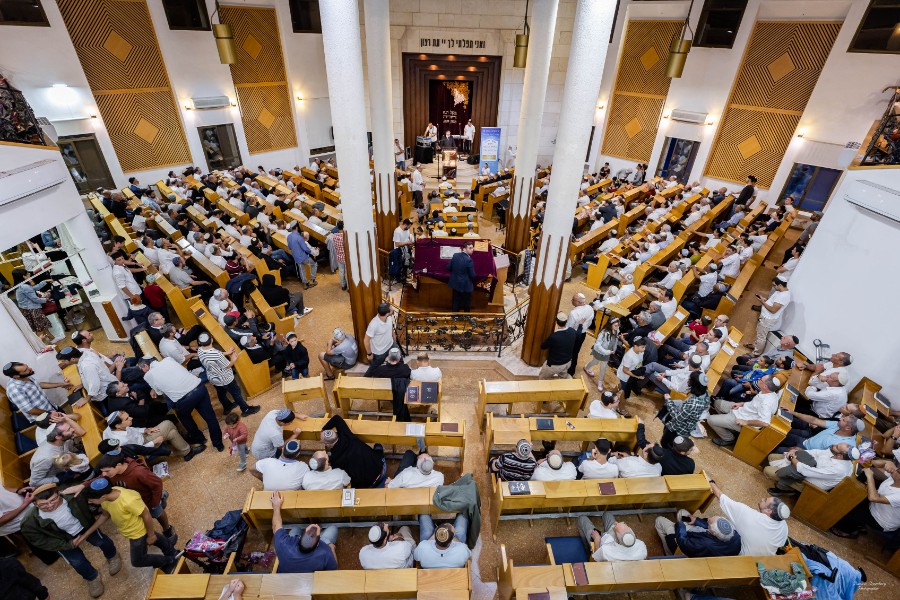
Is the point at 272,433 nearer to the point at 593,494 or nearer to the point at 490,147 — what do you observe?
the point at 593,494

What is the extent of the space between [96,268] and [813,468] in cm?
1025

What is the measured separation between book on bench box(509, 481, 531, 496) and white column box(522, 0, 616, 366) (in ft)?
9.62

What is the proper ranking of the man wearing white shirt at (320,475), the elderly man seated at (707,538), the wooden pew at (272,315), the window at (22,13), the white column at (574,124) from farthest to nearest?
the window at (22,13) → the wooden pew at (272,315) → the white column at (574,124) → the man wearing white shirt at (320,475) → the elderly man seated at (707,538)

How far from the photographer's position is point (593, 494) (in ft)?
14.1

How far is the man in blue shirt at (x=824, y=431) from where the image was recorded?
4723 mm

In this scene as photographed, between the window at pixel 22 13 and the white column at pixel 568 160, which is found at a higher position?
the window at pixel 22 13

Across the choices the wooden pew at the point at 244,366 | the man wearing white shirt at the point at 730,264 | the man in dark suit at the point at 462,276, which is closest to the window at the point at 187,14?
the wooden pew at the point at 244,366

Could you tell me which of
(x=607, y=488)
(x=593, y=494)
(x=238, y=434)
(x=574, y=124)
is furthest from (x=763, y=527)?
(x=238, y=434)

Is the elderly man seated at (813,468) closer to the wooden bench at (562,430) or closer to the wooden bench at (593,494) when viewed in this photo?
the wooden bench at (593,494)

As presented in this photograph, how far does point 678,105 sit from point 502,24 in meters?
6.80

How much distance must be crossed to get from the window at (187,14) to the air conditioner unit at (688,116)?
15.3 m

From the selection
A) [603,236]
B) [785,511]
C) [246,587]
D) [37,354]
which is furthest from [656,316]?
[37,354]

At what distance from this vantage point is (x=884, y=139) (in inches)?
258

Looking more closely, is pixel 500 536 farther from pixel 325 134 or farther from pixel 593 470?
pixel 325 134
